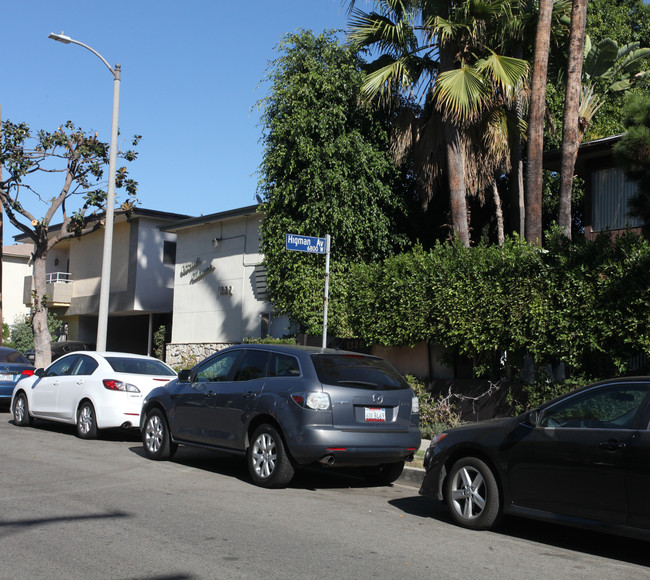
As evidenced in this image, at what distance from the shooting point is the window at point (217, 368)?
980 centimetres

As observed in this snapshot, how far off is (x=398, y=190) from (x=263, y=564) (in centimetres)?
1465

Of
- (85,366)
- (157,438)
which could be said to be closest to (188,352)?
(85,366)

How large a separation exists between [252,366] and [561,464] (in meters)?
4.24

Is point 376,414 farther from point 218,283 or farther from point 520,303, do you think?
point 218,283

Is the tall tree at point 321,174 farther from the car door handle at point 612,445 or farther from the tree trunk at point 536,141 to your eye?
the car door handle at point 612,445

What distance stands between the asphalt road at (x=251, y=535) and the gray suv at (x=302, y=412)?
0.41 m

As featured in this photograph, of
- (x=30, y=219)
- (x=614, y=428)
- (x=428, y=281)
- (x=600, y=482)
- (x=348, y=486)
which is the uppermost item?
(x=30, y=219)

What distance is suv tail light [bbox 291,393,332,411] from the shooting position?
331 inches

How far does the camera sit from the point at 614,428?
6.22 metres

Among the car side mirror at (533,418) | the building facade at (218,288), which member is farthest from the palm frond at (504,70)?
the car side mirror at (533,418)

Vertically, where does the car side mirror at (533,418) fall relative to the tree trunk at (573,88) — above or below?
below

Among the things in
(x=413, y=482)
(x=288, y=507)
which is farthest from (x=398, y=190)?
(x=288, y=507)

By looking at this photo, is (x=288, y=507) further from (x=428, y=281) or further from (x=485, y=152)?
(x=485, y=152)

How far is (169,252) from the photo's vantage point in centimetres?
3138
